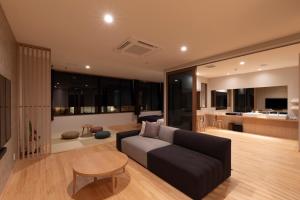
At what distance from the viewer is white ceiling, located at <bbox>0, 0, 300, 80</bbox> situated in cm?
203

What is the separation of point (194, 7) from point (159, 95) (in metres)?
8.15

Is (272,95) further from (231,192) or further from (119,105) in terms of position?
(119,105)

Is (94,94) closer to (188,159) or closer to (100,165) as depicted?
(100,165)

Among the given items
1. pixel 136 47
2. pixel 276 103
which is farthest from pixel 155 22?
pixel 276 103

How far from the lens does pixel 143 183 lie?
2.44 meters

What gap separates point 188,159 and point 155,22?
2.39 meters

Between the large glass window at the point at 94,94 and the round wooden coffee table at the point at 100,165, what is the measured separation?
497 centimetres

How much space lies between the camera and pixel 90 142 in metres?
4.71

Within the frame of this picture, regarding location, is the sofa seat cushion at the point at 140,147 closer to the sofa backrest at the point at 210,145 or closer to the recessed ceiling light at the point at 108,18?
the sofa backrest at the point at 210,145

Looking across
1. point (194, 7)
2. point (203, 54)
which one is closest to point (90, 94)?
point (203, 54)

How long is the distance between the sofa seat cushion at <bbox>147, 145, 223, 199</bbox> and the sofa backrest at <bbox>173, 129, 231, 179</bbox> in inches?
4.0

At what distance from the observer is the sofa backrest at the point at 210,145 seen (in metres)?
→ 2.43

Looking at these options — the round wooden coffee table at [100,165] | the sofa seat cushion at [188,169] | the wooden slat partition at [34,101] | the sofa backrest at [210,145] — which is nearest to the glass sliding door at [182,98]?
the sofa backrest at [210,145]

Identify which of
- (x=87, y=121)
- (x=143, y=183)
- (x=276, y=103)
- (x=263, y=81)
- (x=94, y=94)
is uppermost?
(x=263, y=81)
